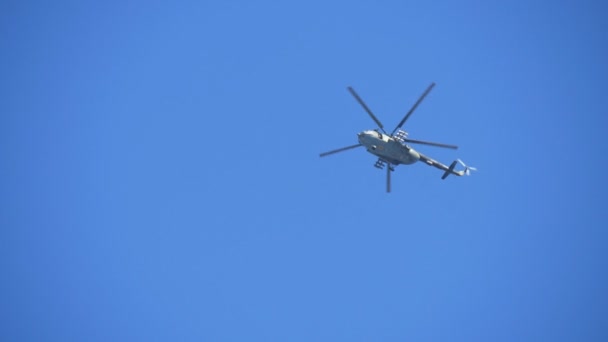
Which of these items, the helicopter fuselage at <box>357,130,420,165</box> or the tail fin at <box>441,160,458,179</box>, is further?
the tail fin at <box>441,160,458,179</box>

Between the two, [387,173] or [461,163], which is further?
[461,163]

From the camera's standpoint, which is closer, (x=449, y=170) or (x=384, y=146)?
(x=384, y=146)

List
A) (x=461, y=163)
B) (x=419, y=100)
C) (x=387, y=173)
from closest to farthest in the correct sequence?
(x=419, y=100) → (x=387, y=173) → (x=461, y=163)

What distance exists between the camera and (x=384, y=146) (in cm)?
4106

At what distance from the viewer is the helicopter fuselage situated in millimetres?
40906

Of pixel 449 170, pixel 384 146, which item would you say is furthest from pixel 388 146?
pixel 449 170

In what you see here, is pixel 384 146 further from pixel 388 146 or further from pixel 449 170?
pixel 449 170

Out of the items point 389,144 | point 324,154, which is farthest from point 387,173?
point 324,154

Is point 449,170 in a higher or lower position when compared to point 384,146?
lower

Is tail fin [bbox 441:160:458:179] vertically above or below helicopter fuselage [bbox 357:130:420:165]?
below

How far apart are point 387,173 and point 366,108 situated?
5511mm

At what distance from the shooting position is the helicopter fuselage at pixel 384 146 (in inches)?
1610

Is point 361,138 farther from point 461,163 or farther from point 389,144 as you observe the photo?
point 461,163

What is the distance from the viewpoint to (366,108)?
129ft
